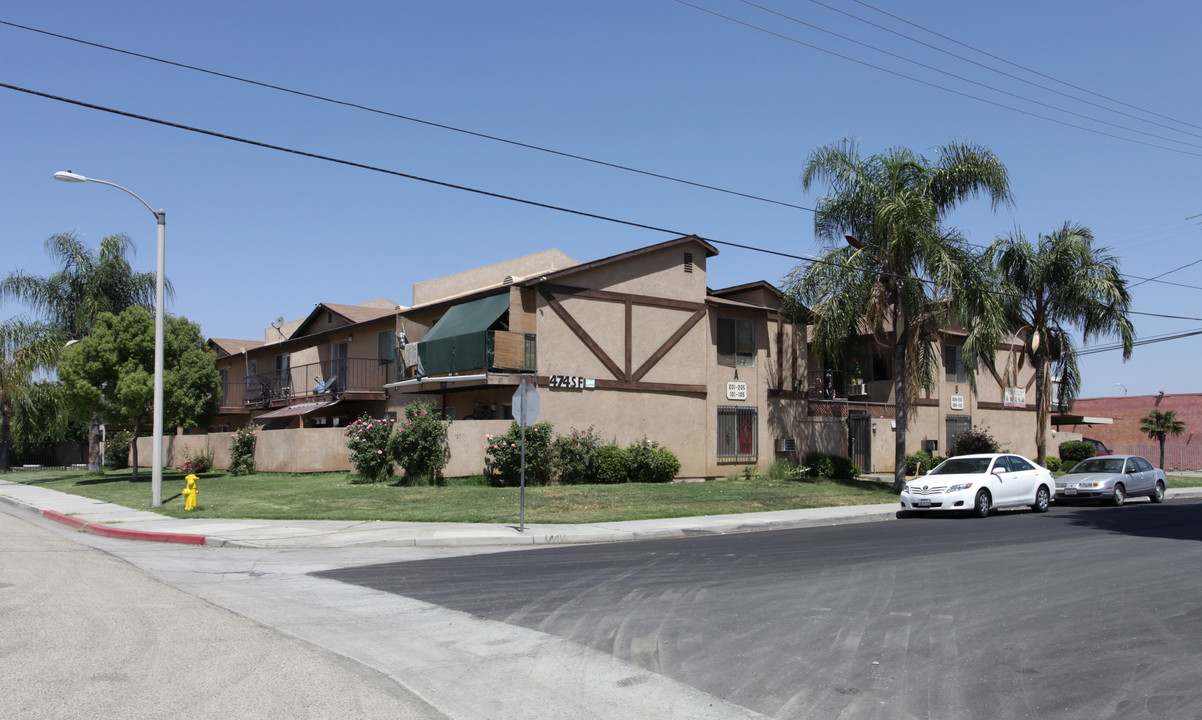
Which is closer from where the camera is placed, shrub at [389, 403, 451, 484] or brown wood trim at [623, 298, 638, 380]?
shrub at [389, 403, 451, 484]

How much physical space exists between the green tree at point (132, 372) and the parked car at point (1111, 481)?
94.8ft

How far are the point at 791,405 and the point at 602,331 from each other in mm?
8792

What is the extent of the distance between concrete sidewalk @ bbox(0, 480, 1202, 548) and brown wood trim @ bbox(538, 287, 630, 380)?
7.87m

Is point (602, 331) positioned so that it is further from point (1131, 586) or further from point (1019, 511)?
point (1131, 586)

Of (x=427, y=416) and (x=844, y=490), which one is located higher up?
(x=427, y=416)

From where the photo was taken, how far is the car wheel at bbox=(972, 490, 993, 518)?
67.8 feet

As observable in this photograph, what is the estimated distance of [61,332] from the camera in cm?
4172

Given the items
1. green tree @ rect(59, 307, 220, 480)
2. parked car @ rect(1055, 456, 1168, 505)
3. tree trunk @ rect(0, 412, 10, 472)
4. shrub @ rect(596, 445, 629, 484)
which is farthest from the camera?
tree trunk @ rect(0, 412, 10, 472)

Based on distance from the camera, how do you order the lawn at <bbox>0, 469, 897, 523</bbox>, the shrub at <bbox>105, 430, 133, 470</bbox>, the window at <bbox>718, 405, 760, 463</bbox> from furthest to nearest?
the shrub at <bbox>105, 430, 133, 470</bbox>, the window at <bbox>718, 405, 760, 463</bbox>, the lawn at <bbox>0, 469, 897, 523</bbox>

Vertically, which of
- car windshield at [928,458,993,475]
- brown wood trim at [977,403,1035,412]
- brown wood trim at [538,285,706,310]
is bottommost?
car windshield at [928,458,993,475]

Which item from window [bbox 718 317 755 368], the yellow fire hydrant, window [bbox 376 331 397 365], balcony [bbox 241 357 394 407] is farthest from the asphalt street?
balcony [bbox 241 357 394 407]

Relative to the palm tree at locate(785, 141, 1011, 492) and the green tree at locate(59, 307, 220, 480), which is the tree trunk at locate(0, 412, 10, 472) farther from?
the palm tree at locate(785, 141, 1011, 492)

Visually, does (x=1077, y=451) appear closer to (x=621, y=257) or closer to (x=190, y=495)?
(x=621, y=257)

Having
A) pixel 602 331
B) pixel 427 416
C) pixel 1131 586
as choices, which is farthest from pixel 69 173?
pixel 1131 586
